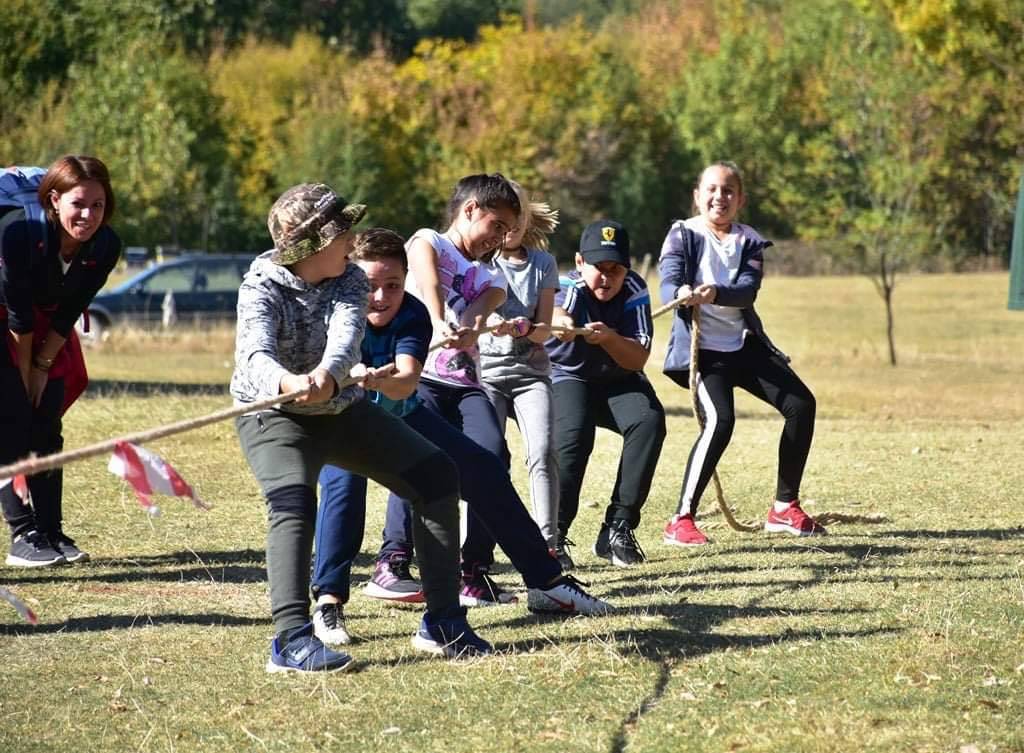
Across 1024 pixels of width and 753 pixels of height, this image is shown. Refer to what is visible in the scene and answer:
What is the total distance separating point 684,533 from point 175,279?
1027 inches

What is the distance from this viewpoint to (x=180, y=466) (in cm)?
1120

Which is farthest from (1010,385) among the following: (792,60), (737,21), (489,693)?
(737,21)

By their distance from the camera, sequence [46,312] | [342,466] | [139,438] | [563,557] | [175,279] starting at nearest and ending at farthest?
1. [139,438]
2. [342,466]
3. [46,312]
4. [563,557]
5. [175,279]

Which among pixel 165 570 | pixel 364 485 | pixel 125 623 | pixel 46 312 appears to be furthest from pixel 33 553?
pixel 364 485

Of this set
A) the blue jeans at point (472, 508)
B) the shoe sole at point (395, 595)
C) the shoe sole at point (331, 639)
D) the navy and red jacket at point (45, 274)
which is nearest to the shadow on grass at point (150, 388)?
the navy and red jacket at point (45, 274)

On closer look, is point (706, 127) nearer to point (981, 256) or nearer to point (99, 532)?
point (981, 256)

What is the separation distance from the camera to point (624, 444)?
7699 millimetres

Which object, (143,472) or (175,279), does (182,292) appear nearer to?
(175,279)

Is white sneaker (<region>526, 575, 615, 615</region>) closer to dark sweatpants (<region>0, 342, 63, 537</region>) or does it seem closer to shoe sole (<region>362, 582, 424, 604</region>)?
shoe sole (<region>362, 582, 424, 604</region>)

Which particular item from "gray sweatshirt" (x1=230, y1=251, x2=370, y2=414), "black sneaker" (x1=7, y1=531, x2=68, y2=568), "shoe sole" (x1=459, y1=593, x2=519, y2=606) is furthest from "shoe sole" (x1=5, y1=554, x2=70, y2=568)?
"gray sweatshirt" (x1=230, y1=251, x2=370, y2=414)

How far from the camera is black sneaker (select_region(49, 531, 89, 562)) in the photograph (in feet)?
25.1

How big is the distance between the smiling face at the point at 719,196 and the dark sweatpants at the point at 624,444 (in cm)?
111

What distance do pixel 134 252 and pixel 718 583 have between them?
38.5 m

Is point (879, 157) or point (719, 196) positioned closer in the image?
point (719, 196)
